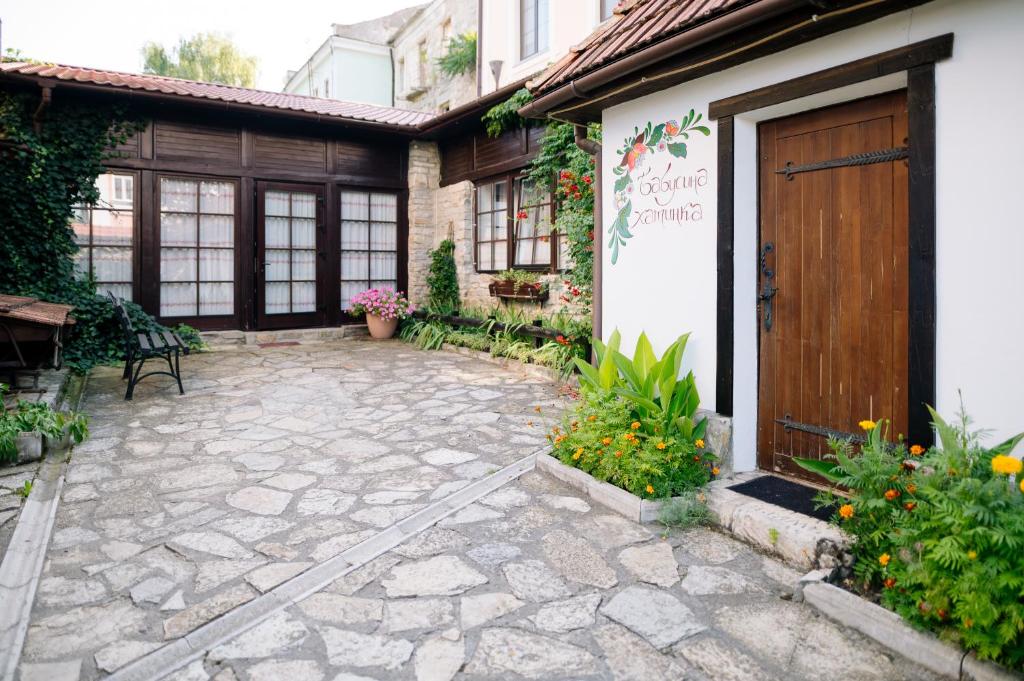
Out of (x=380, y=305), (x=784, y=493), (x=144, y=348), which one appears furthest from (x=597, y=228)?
(x=380, y=305)

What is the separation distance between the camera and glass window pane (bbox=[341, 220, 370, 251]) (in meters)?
10.6

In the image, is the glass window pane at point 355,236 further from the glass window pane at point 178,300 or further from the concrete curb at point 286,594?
→ the concrete curb at point 286,594

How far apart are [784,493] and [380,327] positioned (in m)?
7.99

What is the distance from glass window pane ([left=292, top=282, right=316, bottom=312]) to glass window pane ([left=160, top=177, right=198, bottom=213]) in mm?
1815

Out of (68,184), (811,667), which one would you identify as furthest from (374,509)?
(68,184)

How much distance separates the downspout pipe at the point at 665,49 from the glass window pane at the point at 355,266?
6323 mm

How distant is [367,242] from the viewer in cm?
1084

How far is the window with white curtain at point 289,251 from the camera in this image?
1002 centimetres

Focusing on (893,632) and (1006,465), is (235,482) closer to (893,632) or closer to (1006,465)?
(893,632)

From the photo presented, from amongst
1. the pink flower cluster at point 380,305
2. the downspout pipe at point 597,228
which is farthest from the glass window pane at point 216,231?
the downspout pipe at point 597,228

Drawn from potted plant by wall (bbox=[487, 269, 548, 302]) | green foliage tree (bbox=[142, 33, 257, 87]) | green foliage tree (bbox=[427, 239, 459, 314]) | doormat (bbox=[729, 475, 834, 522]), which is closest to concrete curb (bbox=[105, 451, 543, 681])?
doormat (bbox=[729, 475, 834, 522])

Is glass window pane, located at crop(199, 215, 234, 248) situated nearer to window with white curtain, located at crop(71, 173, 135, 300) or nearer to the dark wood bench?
window with white curtain, located at crop(71, 173, 135, 300)

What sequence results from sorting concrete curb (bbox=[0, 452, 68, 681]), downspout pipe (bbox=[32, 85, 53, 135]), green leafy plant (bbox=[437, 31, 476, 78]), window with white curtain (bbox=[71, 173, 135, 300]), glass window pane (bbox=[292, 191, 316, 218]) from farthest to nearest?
green leafy plant (bbox=[437, 31, 476, 78]) → glass window pane (bbox=[292, 191, 316, 218]) → window with white curtain (bbox=[71, 173, 135, 300]) → downspout pipe (bbox=[32, 85, 53, 135]) → concrete curb (bbox=[0, 452, 68, 681])

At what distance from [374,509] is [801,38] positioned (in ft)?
10.9
